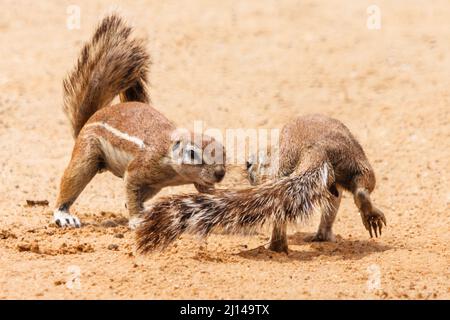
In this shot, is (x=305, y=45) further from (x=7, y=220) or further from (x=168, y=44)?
(x=7, y=220)

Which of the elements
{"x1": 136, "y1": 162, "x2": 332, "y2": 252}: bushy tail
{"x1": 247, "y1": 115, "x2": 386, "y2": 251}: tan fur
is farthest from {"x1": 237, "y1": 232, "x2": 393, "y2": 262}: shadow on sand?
{"x1": 136, "y1": 162, "x2": 332, "y2": 252}: bushy tail

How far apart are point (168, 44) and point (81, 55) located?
18.8ft

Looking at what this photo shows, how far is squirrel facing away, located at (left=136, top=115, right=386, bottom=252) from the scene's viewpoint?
587 cm

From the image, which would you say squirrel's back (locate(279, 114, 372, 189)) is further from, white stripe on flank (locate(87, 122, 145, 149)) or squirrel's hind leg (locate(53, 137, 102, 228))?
squirrel's hind leg (locate(53, 137, 102, 228))

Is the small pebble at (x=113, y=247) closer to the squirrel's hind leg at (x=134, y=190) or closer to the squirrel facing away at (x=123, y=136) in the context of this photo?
the squirrel facing away at (x=123, y=136)

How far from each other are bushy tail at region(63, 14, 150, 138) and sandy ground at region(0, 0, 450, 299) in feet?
1.33

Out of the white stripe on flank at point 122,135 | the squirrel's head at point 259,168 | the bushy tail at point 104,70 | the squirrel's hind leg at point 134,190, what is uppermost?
the bushy tail at point 104,70

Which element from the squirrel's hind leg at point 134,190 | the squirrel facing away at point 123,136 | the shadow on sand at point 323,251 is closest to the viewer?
the shadow on sand at point 323,251

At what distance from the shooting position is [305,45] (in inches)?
566

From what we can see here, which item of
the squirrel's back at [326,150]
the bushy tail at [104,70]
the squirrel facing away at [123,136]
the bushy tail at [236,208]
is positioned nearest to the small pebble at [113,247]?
the squirrel facing away at [123,136]

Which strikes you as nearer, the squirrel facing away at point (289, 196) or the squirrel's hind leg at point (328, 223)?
the squirrel facing away at point (289, 196)

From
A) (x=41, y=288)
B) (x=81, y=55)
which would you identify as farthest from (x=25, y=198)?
(x=41, y=288)

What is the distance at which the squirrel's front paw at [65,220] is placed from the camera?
7.74 m

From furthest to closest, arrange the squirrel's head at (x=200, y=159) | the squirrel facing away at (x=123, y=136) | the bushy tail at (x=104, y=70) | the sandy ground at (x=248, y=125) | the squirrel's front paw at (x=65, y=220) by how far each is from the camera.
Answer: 1. the bushy tail at (x=104, y=70)
2. the squirrel's front paw at (x=65, y=220)
3. the squirrel facing away at (x=123, y=136)
4. the squirrel's head at (x=200, y=159)
5. the sandy ground at (x=248, y=125)
